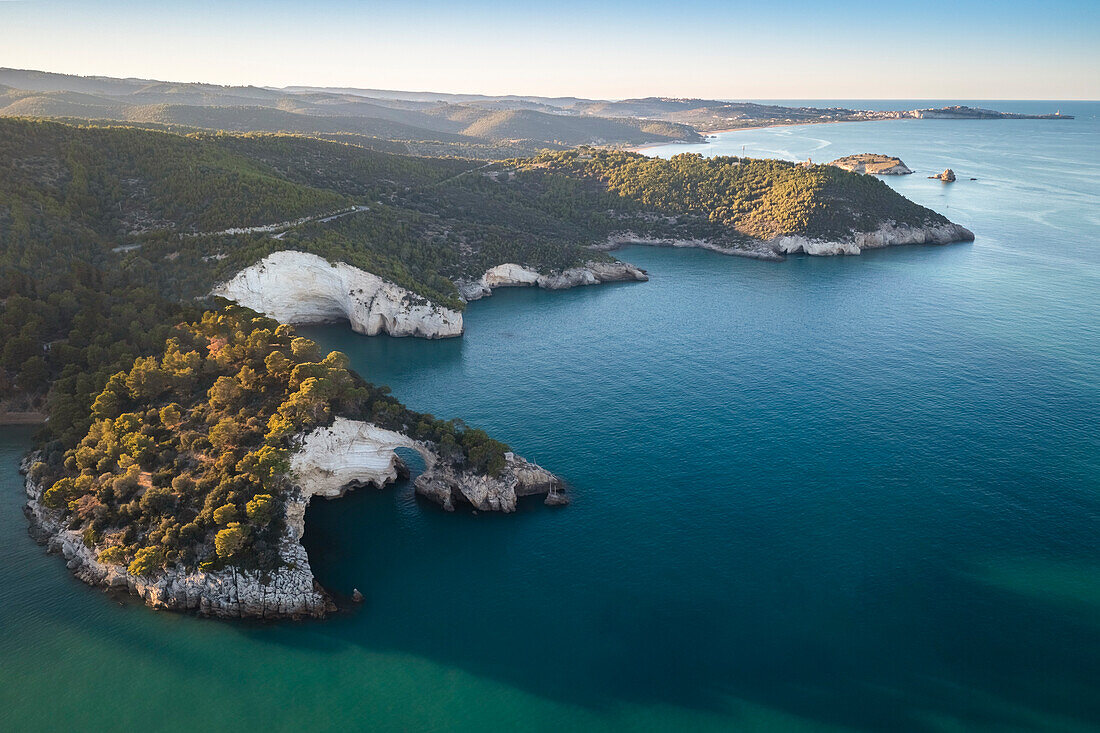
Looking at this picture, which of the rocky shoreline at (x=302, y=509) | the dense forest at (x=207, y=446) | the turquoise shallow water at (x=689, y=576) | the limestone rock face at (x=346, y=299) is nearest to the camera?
the turquoise shallow water at (x=689, y=576)

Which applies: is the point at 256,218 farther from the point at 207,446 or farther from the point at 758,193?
the point at 758,193

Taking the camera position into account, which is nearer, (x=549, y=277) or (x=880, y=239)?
(x=549, y=277)

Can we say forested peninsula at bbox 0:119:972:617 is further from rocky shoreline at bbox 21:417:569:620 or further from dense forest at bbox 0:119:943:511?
dense forest at bbox 0:119:943:511

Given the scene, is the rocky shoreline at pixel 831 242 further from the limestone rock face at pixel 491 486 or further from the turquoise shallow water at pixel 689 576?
→ the limestone rock face at pixel 491 486

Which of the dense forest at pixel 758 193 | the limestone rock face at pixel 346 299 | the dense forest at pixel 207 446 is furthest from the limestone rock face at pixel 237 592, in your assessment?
the dense forest at pixel 758 193

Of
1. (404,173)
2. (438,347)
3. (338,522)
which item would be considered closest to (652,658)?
(338,522)

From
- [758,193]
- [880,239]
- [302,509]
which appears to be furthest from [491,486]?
[758,193]
